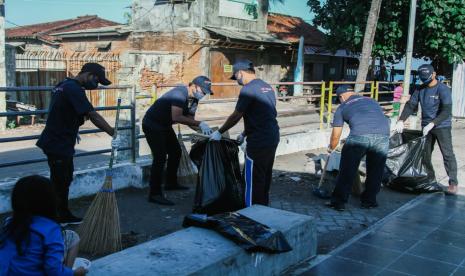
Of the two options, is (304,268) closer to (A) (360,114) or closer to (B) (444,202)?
(A) (360,114)

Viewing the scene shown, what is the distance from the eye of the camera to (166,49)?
2123 cm

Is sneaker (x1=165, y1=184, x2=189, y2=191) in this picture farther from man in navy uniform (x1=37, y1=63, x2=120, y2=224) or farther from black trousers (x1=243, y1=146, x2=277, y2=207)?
man in navy uniform (x1=37, y1=63, x2=120, y2=224)

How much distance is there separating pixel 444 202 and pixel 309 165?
7.93 feet

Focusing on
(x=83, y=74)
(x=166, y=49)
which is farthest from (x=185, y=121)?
(x=166, y=49)

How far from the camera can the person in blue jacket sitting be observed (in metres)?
2.41

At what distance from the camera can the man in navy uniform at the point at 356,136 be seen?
19.2 ft

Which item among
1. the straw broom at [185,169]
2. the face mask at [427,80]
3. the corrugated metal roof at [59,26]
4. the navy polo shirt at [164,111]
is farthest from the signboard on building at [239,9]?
the navy polo shirt at [164,111]

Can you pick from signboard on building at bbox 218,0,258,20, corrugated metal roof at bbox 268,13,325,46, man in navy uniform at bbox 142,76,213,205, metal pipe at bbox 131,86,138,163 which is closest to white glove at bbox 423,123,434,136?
man in navy uniform at bbox 142,76,213,205

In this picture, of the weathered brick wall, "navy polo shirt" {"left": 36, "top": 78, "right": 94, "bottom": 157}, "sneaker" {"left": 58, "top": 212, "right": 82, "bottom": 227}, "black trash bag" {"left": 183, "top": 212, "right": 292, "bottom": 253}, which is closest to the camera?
"black trash bag" {"left": 183, "top": 212, "right": 292, "bottom": 253}

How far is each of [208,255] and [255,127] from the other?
1.96m

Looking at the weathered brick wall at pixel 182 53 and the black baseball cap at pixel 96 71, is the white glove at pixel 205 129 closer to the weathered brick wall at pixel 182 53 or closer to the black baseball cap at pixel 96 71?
the black baseball cap at pixel 96 71

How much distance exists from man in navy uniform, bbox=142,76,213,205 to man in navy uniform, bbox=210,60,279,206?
0.50m

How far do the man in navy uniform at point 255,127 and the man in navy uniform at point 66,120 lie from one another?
1249 millimetres

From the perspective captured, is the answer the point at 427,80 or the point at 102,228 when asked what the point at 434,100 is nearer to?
the point at 427,80
